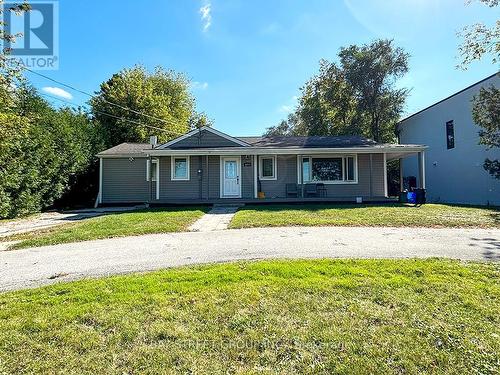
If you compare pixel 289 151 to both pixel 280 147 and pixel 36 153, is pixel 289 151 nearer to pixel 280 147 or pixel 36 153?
pixel 280 147

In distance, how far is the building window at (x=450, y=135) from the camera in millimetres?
20542

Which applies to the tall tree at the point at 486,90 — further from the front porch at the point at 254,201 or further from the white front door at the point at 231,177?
the white front door at the point at 231,177

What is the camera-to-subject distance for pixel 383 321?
3096mm

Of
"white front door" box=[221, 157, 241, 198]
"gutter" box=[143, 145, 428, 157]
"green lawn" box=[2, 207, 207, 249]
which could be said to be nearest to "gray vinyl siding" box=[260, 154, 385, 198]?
"gutter" box=[143, 145, 428, 157]

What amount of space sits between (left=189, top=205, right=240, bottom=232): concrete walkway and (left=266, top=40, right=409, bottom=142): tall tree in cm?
1973

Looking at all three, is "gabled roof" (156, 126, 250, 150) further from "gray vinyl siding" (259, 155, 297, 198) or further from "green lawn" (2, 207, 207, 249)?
"green lawn" (2, 207, 207, 249)

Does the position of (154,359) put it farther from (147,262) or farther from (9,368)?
(147,262)

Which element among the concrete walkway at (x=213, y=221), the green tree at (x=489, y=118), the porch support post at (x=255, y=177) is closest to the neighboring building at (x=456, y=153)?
the green tree at (x=489, y=118)

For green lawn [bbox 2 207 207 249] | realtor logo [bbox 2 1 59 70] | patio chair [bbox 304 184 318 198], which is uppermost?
realtor logo [bbox 2 1 59 70]

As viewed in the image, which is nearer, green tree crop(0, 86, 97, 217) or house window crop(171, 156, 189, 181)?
green tree crop(0, 86, 97, 217)

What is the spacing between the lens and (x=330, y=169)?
54.6 ft

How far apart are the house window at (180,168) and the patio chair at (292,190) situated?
5.23 m

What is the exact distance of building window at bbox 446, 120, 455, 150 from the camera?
67.4 feet

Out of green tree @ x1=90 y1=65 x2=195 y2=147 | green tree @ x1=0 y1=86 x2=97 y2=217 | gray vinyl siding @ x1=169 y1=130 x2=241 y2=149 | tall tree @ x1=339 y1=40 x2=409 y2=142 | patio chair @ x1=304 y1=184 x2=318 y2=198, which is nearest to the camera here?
green tree @ x1=0 y1=86 x2=97 y2=217
